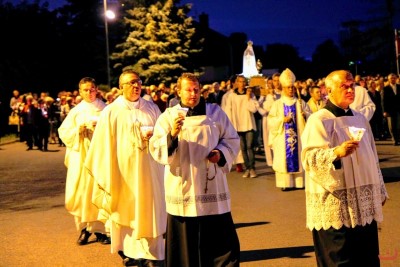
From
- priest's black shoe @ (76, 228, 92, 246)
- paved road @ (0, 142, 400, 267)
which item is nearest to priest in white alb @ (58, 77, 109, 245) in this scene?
priest's black shoe @ (76, 228, 92, 246)

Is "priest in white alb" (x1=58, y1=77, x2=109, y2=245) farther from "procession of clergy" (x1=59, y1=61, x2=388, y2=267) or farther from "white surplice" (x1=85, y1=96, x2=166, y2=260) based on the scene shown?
"white surplice" (x1=85, y1=96, x2=166, y2=260)

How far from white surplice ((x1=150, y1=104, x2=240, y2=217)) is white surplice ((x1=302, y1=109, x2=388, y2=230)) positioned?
34.2 inches

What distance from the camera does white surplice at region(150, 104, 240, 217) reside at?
6.28 meters

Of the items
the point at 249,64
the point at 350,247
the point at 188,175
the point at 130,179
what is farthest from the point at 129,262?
the point at 249,64

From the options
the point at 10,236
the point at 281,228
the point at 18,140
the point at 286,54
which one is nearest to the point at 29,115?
the point at 18,140

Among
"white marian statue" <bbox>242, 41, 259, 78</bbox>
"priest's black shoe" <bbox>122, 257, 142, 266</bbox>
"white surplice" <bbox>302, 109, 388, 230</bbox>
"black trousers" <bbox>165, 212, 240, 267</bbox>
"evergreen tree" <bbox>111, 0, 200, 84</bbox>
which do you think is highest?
"evergreen tree" <bbox>111, 0, 200, 84</bbox>

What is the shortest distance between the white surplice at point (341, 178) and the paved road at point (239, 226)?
5.70 ft

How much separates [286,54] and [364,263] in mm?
94680

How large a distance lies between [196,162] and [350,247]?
1.49 metres

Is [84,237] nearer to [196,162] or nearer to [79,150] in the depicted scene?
[79,150]

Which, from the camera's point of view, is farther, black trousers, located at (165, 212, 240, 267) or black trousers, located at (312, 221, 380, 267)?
black trousers, located at (165, 212, 240, 267)

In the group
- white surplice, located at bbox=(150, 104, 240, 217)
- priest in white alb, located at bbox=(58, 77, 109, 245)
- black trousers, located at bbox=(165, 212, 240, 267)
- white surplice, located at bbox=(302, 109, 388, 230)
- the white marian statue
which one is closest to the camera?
white surplice, located at bbox=(302, 109, 388, 230)

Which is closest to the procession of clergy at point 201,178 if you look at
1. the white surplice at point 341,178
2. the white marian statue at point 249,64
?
the white surplice at point 341,178

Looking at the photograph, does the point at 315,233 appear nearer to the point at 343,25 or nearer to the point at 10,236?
the point at 10,236
